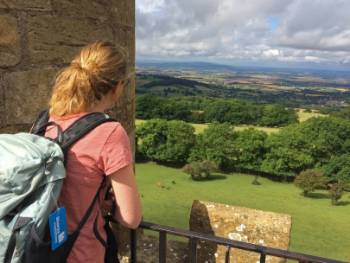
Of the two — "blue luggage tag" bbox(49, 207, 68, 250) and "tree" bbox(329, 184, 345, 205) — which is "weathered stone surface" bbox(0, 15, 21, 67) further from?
"tree" bbox(329, 184, 345, 205)

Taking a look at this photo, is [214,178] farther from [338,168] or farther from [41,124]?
[41,124]

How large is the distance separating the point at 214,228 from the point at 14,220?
2.12m

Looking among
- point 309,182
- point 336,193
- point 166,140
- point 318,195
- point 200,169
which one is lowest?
point 318,195

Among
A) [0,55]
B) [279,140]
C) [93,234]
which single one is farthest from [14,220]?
[279,140]

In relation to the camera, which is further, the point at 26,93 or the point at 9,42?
the point at 26,93

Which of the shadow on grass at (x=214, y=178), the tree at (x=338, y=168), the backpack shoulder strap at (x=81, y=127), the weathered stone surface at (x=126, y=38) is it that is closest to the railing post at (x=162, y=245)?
the backpack shoulder strap at (x=81, y=127)

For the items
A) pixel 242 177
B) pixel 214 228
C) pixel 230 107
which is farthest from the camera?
pixel 230 107

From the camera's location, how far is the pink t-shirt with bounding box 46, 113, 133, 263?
6.43 feet

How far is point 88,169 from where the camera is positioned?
78.6 inches

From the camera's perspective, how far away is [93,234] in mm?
2111

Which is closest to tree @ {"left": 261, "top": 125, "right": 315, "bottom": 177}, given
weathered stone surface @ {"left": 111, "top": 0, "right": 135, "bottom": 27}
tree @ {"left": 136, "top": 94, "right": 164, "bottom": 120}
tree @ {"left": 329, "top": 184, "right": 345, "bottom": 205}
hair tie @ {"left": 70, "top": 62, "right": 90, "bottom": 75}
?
tree @ {"left": 329, "top": 184, "right": 345, "bottom": 205}

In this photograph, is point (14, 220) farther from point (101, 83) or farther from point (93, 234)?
point (101, 83)

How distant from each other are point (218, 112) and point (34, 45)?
79.6 m

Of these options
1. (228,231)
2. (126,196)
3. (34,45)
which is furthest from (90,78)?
(228,231)
